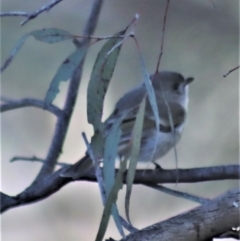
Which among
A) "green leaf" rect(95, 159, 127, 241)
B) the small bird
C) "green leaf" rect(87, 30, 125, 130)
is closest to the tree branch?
"green leaf" rect(95, 159, 127, 241)

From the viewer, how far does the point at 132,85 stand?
260 cm

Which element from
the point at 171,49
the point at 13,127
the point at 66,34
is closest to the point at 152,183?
the point at 66,34

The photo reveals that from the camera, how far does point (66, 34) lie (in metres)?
1.13

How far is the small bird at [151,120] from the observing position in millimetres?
1485

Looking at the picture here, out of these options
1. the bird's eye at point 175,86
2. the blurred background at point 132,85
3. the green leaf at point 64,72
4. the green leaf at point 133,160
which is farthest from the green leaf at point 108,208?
the bird's eye at point 175,86

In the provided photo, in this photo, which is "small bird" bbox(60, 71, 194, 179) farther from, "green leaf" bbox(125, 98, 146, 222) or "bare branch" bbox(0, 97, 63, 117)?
A: "green leaf" bbox(125, 98, 146, 222)

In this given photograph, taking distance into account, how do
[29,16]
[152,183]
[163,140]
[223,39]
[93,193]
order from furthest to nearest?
1. [93,193]
2. [223,39]
3. [163,140]
4. [152,183]
5. [29,16]

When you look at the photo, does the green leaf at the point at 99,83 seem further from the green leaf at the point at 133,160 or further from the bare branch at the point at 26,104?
the bare branch at the point at 26,104

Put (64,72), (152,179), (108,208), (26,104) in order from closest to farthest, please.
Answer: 1. (108,208)
2. (64,72)
3. (152,179)
4. (26,104)

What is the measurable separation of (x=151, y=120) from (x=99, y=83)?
82 cm

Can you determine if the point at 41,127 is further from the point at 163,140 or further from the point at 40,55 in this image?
the point at 163,140

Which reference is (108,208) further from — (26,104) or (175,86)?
(175,86)

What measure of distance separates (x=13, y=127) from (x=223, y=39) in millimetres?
982

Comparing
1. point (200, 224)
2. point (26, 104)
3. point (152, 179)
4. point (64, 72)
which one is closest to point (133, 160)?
point (200, 224)
